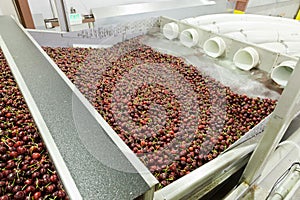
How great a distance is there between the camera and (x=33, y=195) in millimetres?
698

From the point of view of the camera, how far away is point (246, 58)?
7.25 ft

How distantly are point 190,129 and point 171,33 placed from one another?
1987 millimetres

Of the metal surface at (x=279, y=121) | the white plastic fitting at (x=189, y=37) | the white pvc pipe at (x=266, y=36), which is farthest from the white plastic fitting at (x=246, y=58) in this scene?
the metal surface at (x=279, y=121)

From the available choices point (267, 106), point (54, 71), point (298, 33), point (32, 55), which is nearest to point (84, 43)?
point (32, 55)

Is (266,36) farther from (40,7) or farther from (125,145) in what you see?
(40,7)

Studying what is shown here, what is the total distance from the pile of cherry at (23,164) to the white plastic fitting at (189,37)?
2231 millimetres

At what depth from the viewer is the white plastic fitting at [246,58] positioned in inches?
81.1

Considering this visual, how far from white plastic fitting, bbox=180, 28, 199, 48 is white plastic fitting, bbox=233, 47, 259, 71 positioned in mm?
615

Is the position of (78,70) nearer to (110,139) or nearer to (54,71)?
(54,71)

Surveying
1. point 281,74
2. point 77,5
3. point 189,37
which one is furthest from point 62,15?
point 281,74

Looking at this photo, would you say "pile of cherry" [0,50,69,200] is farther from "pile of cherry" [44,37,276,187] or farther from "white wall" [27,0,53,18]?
"white wall" [27,0,53,18]

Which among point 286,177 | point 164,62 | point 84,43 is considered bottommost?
point 286,177

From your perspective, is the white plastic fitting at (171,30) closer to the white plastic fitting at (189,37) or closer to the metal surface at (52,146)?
the white plastic fitting at (189,37)

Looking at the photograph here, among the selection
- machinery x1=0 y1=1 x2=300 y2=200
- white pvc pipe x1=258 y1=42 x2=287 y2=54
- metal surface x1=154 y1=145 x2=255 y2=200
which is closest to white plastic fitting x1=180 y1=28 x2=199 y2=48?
machinery x1=0 y1=1 x2=300 y2=200
